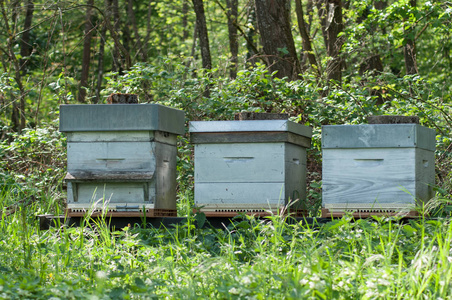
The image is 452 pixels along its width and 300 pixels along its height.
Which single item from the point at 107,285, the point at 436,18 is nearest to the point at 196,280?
the point at 107,285

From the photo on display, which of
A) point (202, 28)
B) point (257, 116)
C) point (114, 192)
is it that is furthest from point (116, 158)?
point (202, 28)

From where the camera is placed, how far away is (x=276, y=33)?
23.7 ft

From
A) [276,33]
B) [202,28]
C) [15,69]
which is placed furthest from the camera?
[202,28]

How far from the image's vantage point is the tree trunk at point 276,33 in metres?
7.16

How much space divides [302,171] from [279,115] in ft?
1.73

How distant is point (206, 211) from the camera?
4121mm

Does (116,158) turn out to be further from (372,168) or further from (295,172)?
(372,168)

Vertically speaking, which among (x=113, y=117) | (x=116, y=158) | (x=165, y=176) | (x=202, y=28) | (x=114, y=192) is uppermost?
(x=202, y=28)

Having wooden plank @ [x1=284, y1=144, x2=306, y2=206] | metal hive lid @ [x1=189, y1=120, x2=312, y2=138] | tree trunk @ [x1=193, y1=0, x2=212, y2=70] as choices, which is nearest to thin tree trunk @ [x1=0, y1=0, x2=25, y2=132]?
tree trunk @ [x1=193, y1=0, x2=212, y2=70]

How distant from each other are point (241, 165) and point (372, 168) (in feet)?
2.93

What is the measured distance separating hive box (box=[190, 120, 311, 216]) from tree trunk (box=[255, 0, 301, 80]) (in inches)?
123

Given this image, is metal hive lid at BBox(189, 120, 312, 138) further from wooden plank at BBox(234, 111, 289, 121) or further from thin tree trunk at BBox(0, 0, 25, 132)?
thin tree trunk at BBox(0, 0, 25, 132)

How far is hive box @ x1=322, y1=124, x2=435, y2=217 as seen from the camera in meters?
3.88

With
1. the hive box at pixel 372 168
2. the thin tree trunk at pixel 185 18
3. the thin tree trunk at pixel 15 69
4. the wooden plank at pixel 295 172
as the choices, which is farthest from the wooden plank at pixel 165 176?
the thin tree trunk at pixel 185 18
